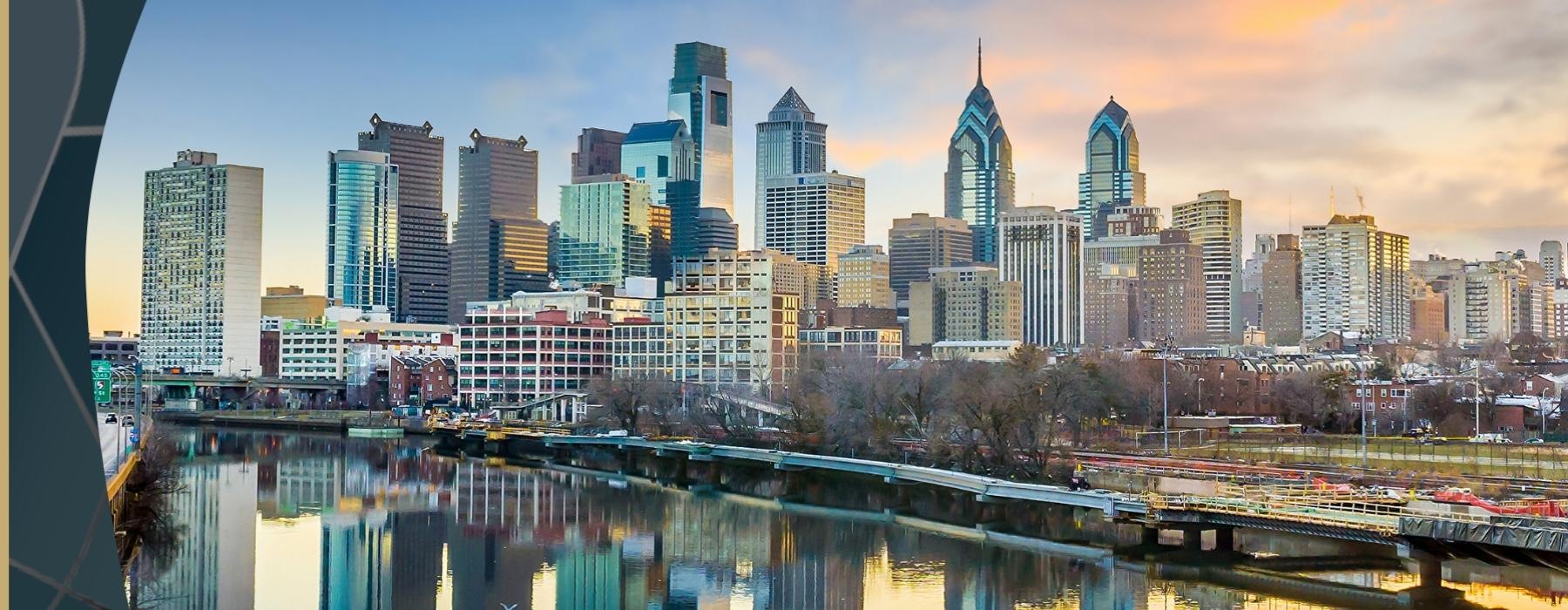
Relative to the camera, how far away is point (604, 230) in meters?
184

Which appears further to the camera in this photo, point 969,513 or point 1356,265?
point 1356,265

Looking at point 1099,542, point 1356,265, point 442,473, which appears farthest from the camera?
point 1356,265

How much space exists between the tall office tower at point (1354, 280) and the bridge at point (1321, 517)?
149138 mm

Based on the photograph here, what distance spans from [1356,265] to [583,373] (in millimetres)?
116136

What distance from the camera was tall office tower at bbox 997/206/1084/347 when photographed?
177 m

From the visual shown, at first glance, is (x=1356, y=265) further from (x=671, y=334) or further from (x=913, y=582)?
(x=913, y=582)

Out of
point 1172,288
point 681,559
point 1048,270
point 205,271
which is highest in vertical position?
point 1048,270

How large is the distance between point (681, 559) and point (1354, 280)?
161812 millimetres

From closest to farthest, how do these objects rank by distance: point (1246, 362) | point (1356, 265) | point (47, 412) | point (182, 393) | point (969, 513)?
point (47, 412) → point (969, 513) → point (1246, 362) → point (182, 393) → point (1356, 265)

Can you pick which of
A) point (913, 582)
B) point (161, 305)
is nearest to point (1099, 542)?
point (913, 582)

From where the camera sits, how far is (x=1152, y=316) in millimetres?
190625

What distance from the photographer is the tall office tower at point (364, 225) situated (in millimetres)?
192500

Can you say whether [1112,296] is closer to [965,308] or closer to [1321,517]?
[965,308]

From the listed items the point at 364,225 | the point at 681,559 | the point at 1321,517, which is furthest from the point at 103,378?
the point at 364,225
